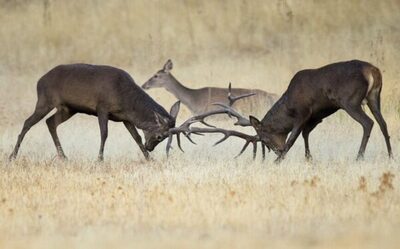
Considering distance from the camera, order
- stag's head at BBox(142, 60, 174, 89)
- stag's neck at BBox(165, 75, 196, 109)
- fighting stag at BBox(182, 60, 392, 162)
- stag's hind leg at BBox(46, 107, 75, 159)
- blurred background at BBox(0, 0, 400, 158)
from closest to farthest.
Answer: fighting stag at BBox(182, 60, 392, 162)
stag's hind leg at BBox(46, 107, 75, 159)
stag's neck at BBox(165, 75, 196, 109)
stag's head at BBox(142, 60, 174, 89)
blurred background at BBox(0, 0, 400, 158)

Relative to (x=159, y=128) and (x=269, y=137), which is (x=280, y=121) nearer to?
(x=269, y=137)

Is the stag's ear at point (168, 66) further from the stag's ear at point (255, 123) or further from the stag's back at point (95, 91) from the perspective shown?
the stag's ear at point (255, 123)

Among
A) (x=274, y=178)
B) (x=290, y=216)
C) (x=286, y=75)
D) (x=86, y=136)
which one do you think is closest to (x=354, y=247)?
(x=290, y=216)

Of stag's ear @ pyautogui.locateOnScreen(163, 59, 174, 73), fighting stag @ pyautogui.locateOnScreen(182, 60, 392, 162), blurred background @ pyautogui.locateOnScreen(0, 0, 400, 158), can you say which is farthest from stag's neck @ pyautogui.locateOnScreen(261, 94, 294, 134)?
blurred background @ pyautogui.locateOnScreen(0, 0, 400, 158)

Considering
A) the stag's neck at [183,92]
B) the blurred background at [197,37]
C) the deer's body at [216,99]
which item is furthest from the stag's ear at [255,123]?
the blurred background at [197,37]

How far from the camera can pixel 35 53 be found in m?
35.2

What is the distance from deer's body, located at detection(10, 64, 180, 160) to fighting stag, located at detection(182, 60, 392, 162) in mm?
1000

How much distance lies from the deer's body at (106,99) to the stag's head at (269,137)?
1.16 metres

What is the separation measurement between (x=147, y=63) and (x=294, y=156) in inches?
744

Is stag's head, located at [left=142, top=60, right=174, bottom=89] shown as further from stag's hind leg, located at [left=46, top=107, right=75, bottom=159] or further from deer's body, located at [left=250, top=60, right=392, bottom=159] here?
deer's body, located at [left=250, top=60, right=392, bottom=159]

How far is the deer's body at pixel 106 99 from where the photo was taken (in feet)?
51.0

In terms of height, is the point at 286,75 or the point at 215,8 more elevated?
the point at 215,8

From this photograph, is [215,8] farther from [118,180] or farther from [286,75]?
[118,180]

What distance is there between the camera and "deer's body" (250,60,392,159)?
14.4m
